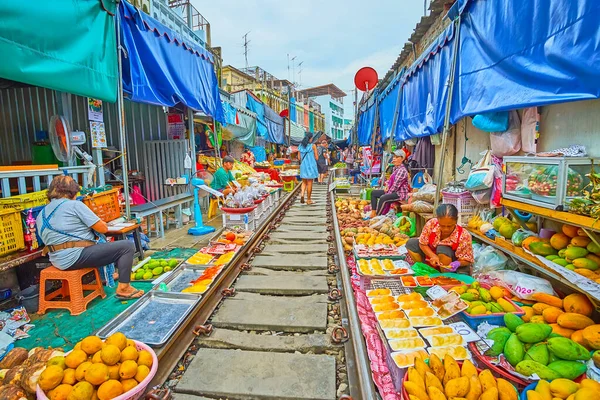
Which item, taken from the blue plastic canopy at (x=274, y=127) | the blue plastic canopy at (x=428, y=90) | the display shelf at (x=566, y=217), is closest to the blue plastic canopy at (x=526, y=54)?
the blue plastic canopy at (x=428, y=90)

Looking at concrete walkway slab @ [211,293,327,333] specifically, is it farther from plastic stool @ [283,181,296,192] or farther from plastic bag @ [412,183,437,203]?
plastic stool @ [283,181,296,192]

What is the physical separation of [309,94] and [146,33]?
183 ft

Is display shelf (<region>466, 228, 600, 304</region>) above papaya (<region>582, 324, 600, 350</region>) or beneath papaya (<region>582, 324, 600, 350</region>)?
above

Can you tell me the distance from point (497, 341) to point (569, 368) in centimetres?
47

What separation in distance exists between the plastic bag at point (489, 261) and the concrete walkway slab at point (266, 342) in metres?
2.44

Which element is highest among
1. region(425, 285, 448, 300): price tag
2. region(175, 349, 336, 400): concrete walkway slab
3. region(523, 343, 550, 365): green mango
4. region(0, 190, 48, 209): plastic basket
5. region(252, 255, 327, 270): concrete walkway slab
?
region(0, 190, 48, 209): plastic basket

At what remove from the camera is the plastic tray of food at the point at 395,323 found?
3.11 meters

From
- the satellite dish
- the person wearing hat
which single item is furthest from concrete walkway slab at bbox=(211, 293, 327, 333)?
the satellite dish

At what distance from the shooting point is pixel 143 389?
2459mm

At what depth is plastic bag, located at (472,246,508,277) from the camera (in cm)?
435

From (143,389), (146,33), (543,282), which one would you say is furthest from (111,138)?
(543,282)

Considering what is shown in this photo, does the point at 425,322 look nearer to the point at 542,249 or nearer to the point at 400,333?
the point at 400,333

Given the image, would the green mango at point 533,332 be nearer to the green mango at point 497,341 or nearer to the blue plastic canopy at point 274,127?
the green mango at point 497,341

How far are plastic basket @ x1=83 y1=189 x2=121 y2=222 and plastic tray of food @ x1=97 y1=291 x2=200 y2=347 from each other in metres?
1.81
